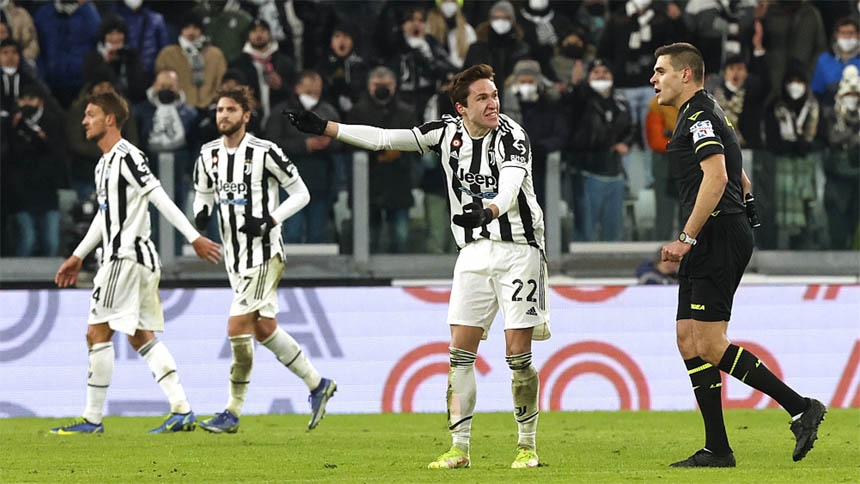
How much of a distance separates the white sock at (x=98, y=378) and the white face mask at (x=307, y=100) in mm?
4444

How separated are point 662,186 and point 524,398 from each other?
7.06 metres

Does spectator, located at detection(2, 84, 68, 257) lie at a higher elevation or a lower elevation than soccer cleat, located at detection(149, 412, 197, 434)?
higher

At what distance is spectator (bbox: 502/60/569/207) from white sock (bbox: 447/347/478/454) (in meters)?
6.54

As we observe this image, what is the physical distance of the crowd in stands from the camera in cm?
1403

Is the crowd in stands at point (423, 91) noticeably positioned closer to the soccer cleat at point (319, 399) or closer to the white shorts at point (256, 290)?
the soccer cleat at point (319, 399)

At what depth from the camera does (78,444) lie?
9422 mm

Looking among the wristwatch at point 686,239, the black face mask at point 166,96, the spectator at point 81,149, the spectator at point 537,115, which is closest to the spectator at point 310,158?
the black face mask at point 166,96

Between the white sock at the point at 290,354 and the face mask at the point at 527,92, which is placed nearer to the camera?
the white sock at the point at 290,354

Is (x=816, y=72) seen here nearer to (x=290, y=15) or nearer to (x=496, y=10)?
(x=496, y=10)

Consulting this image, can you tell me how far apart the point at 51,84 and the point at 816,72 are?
773cm

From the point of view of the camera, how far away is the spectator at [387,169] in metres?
13.9

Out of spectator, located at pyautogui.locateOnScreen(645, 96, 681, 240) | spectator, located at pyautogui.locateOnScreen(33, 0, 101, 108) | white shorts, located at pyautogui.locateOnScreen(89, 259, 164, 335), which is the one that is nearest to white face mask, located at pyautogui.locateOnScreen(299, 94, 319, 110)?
spectator, located at pyautogui.locateOnScreen(33, 0, 101, 108)

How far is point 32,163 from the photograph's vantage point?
1409 cm

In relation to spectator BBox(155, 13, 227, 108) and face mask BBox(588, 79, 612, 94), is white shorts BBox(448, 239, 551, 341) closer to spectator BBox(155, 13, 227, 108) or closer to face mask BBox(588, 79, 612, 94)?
face mask BBox(588, 79, 612, 94)
